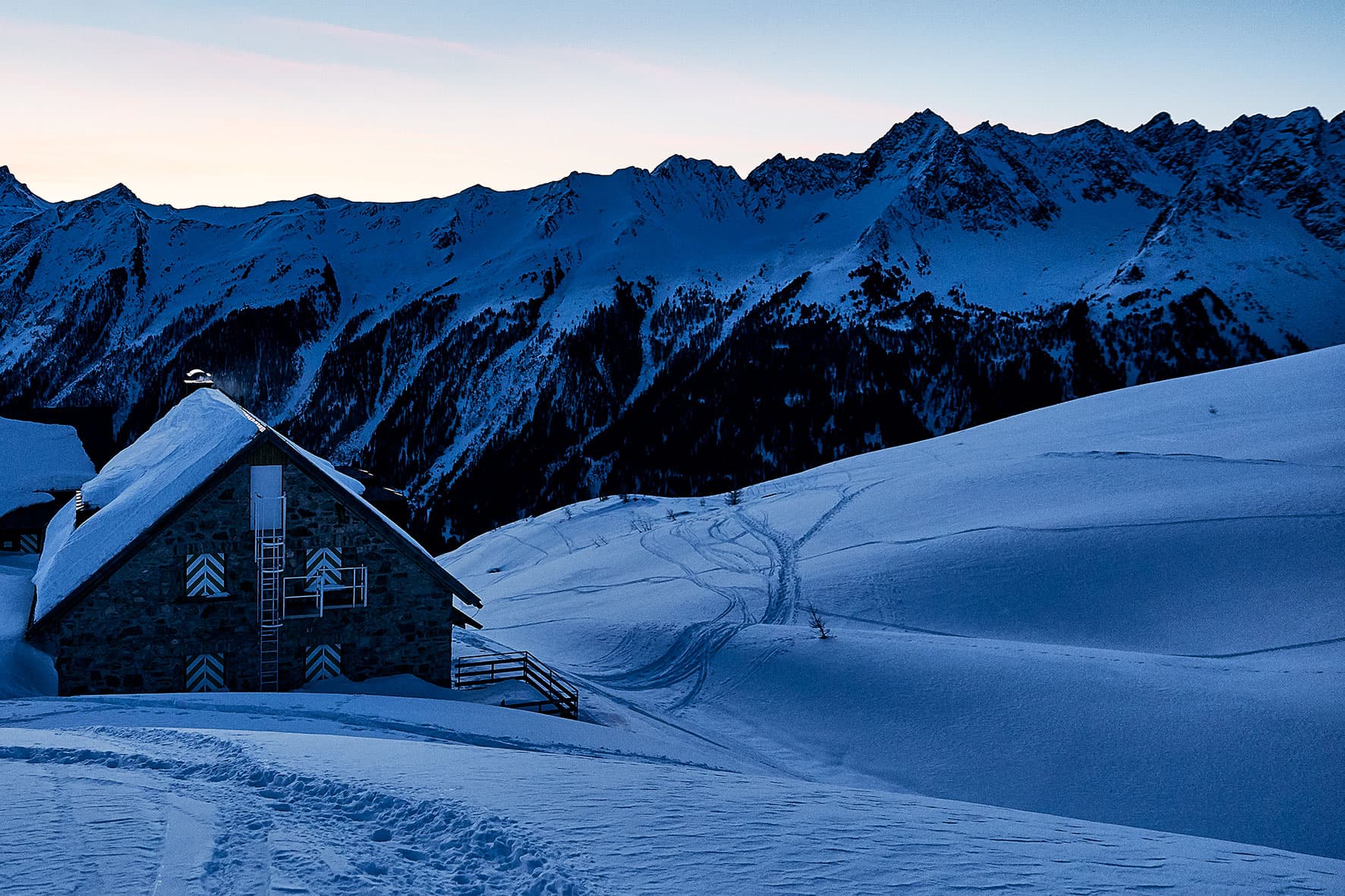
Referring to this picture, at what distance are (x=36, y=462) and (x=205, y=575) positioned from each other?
23928 mm

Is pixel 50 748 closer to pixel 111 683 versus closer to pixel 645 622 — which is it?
pixel 111 683

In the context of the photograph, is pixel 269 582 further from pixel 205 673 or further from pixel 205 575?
pixel 205 673

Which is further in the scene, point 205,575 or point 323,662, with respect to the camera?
point 323,662

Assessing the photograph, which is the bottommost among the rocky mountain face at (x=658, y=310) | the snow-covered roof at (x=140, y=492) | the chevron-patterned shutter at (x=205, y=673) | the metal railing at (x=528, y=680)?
the metal railing at (x=528, y=680)

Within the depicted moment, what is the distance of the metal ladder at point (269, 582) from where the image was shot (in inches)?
749

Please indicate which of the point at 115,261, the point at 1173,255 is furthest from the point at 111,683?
the point at 115,261

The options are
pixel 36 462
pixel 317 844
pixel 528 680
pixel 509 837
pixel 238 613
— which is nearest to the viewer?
pixel 317 844

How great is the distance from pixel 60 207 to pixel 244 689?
205 metres

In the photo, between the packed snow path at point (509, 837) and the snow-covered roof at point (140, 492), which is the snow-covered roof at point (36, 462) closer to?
the snow-covered roof at point (140, 492)

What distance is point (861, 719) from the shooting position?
19172mm

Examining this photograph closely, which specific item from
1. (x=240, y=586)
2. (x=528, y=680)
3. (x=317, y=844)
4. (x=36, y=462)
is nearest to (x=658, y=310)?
(x=36, y=462)

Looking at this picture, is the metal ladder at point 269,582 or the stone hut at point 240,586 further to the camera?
the metal ladder at point 269,582

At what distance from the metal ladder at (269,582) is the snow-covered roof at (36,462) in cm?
2093

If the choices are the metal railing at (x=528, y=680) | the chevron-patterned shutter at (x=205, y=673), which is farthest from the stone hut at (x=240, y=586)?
the metal railing at (x=528, y=680)
